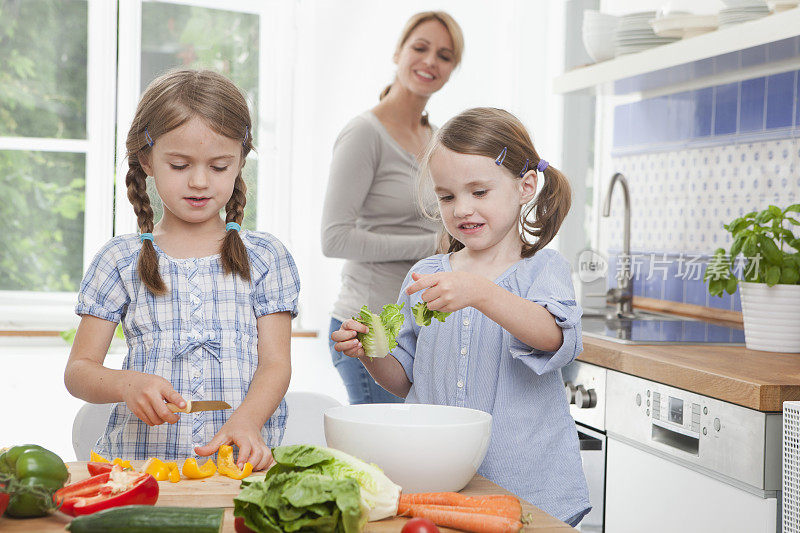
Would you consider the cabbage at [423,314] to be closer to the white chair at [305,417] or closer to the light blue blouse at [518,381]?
the light blue blouse at [518,381]

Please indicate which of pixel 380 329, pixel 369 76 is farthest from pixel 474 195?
pixel 369 76

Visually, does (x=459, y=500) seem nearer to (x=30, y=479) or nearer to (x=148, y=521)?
(x=148, y=521)

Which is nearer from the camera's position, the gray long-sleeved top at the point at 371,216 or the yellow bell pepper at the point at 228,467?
the yellow bell pepper at the point at 228,467

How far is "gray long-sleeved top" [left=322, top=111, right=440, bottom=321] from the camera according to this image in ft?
7.43

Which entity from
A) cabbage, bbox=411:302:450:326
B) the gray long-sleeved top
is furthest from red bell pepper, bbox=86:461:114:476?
the gray long-sleeved top

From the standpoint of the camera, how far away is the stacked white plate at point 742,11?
2.12 meters

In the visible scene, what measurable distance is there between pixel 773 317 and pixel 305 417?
1.15 metres

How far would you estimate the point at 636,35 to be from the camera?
260 centimetres

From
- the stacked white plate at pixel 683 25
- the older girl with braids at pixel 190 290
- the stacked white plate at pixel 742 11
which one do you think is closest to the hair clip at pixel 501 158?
the older girl with braids at pixel 190 290

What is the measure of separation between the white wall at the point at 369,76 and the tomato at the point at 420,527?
10.1 ft

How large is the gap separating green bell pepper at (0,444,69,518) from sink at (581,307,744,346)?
59.9 inches

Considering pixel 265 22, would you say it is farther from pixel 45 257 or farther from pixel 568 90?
pixel 568 90

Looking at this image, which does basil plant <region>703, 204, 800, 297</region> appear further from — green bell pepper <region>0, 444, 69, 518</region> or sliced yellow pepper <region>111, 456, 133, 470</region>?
green bell pepper <region>0, 444, 69, 518</region>

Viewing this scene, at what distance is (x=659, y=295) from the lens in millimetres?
2943
